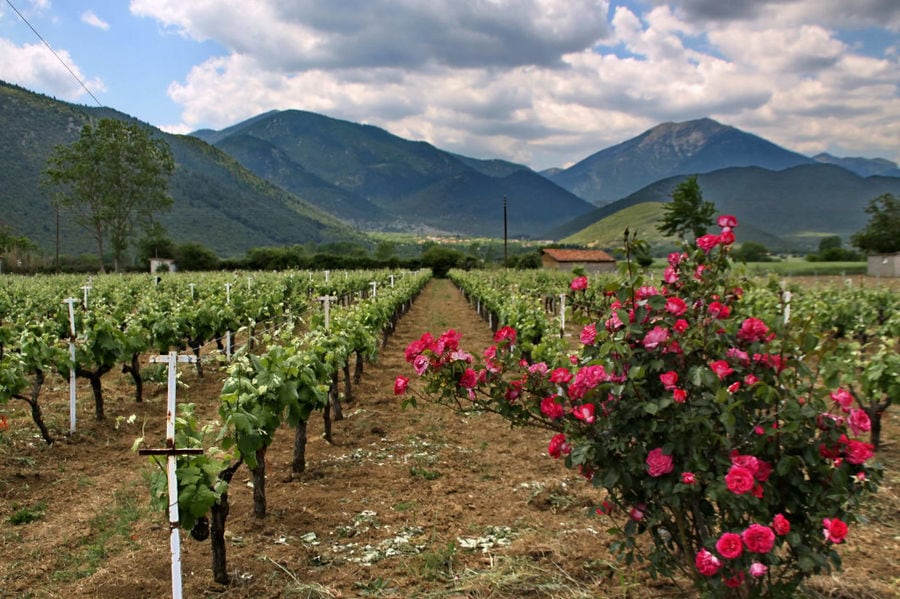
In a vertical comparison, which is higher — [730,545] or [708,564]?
[730,545]

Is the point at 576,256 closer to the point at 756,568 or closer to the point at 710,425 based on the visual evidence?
the point at 710,425

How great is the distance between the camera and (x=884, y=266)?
4481cm

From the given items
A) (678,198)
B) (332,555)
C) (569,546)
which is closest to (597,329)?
(569,546)

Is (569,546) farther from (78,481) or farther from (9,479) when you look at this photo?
(9,479)

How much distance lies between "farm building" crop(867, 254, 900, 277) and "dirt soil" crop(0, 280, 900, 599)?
44.3 metres

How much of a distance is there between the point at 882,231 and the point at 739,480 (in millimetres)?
86824

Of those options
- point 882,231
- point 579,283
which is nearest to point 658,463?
point 579,283

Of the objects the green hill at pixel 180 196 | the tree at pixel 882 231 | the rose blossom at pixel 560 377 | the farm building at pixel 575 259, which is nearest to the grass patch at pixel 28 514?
the rose blossom at pixel 560 377

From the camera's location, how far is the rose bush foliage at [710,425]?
2.39m

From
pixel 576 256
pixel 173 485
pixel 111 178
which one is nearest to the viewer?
pixel 173 485

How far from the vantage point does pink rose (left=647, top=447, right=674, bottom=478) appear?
2471mm

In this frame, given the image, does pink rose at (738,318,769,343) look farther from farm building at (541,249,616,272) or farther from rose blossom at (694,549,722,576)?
farm building at (541,249,616,272)

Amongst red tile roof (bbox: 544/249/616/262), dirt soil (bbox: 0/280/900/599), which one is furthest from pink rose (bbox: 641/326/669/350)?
red tile roof (bbox: 544/249/616/262)

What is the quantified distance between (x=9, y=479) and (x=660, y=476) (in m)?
6.03
